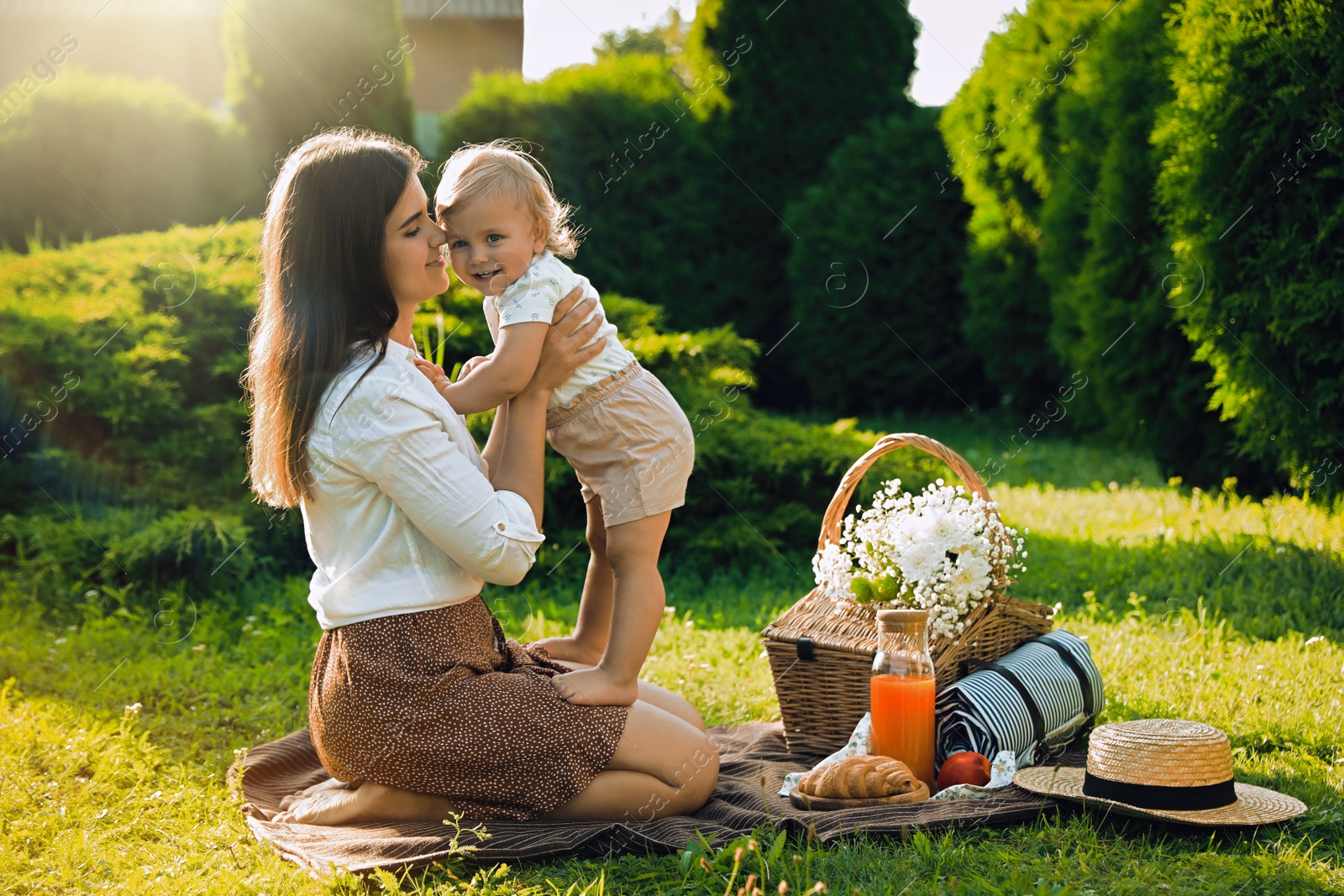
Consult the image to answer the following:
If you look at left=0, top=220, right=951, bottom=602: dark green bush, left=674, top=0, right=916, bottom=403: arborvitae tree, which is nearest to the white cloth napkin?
left=0, top=220, right=951, bottom=602: dark green bush

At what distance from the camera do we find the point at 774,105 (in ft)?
35.9

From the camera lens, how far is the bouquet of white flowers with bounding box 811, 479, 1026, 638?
3189 mm

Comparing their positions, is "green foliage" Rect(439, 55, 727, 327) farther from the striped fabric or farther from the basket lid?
the basket lid

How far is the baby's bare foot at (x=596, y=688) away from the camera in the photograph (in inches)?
104

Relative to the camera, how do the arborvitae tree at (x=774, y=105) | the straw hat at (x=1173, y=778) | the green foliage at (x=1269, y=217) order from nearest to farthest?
the straw hat at (x=1173, y=778) → the green foliage at (x=1269, y=217) → the arborvitae tree at (x=774, y=105)

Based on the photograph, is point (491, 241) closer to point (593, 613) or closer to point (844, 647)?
point (593, 613)

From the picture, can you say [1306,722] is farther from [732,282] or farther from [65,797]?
[732,282]

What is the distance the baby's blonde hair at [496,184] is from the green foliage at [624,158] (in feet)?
23.0

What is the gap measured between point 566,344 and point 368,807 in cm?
128

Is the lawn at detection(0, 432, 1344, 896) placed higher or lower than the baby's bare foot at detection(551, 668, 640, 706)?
lower

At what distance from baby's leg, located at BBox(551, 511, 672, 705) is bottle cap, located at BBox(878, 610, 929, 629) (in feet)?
2.04

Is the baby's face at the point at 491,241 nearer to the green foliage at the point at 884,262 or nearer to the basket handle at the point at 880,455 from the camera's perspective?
the basket handle at the point at 880,455

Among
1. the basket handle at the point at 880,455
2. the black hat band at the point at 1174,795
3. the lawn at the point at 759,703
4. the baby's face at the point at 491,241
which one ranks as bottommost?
the lawn at the point at 759,703

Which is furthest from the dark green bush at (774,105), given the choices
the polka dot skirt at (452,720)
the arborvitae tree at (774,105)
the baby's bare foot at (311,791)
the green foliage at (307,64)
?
the polka dot skirt at (452,720)
